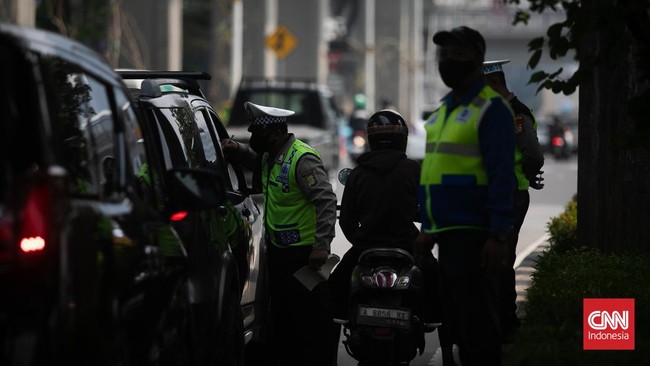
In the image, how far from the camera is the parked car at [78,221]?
447 centimetres

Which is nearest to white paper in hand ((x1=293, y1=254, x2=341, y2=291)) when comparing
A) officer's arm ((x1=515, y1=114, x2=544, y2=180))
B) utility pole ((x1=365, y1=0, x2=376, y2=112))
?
officer's arm ((x1=515, y1=114, x2=544, y2=180))

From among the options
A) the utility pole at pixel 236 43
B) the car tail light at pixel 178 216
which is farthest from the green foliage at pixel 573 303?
the utility pole at pixel 236 43

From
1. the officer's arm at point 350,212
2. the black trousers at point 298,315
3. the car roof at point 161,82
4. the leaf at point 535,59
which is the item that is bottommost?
the black trousers at point 298,315

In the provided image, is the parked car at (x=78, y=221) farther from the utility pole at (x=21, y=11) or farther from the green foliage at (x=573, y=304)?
the utility pole at (x=21, y=11)

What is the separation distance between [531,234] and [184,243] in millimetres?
15006

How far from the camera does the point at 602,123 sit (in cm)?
1185

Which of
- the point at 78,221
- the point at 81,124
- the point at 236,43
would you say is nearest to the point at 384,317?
the point at 81,124

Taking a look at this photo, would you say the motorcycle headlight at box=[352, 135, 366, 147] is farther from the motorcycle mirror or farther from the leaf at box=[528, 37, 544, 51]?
the leaf at box=[528, 37, 544, 51]

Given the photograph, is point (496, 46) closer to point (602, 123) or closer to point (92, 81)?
point (602, 123)

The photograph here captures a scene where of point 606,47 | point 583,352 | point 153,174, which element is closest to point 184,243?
point 153,174

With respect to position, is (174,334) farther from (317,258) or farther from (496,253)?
(317,258)

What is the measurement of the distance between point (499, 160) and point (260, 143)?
283 cm

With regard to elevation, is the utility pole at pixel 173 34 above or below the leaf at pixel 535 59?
above

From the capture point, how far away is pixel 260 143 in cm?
930
